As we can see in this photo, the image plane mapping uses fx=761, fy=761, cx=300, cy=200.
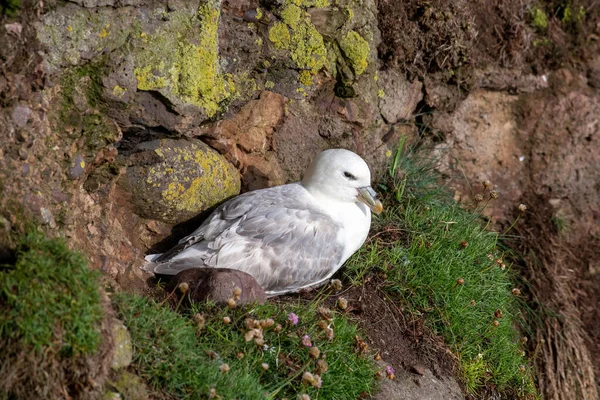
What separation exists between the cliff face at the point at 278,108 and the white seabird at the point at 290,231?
10.6 inches

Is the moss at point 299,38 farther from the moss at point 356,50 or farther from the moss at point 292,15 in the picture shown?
the moss at point 356,50

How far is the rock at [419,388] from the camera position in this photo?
3547 mm

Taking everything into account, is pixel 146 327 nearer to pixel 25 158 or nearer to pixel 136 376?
pixel 136 376

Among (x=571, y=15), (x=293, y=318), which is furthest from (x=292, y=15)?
(x=571, y=15)

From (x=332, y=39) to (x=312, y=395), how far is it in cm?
218

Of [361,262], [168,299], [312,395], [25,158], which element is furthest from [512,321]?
[25,158]

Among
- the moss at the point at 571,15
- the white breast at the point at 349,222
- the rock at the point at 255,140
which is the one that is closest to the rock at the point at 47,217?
the rock at the point at 255,140

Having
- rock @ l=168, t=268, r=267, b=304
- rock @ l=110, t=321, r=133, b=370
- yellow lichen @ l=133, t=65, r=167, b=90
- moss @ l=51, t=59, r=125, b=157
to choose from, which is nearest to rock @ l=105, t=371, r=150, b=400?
rock @ l=110, t=321, r=133, b=370

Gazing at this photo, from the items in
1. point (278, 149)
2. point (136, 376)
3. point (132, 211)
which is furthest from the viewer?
point (278, 149)

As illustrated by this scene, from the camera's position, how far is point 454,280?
164 inches

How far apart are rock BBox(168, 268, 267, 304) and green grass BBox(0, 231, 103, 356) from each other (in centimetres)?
71

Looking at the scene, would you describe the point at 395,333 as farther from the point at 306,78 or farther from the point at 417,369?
the point at 306,78

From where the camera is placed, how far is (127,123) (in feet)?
11.9

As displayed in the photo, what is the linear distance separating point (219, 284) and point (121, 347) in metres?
0.65
